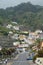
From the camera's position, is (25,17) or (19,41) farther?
(25,17)

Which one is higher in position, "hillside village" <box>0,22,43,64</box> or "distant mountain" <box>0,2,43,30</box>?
"distant mountain" <box>0,2,43,30</box>

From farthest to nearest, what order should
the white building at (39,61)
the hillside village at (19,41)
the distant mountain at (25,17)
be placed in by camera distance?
the distant mountain at (25,17) < the hillside village at (19,41) < the white building at (39,61)

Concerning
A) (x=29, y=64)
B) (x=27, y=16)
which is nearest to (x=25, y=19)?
(x=27, y=16)

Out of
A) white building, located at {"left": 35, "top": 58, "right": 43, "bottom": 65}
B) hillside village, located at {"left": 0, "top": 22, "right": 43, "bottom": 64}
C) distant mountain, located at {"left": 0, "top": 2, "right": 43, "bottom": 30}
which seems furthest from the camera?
distant mountain, located at {"left": 0, "top": 2, "right": 43, "bottom": 30}

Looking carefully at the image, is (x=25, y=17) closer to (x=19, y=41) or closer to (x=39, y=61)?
(x=19, y=41)

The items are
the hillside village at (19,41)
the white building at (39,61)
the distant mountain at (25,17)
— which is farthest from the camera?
the distant mountain at (25,17)

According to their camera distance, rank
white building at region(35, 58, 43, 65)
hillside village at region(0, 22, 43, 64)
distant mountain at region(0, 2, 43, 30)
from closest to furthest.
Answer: white building at region(35, 58, 43, 65)
hillside village at region(0, 22, 43, 64)
distant mountain at region(0, 2, 43, 30)

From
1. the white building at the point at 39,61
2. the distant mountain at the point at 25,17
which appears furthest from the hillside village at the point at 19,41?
the white building at the point at 39,61

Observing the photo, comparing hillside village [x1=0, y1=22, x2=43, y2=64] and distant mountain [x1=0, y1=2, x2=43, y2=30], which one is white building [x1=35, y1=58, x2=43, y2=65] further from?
distant mountain [x1=0, y1=2, x2=43, y2=30]

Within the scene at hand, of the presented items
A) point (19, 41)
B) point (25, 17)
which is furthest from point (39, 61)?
point (25, 17)

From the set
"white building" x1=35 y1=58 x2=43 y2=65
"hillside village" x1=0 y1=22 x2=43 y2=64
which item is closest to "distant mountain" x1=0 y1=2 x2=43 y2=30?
"hillside village" x1=0 y1=22 x2=43 y2=64

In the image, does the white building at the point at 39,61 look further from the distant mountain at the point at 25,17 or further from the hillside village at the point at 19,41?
the distant mountain at the point at 25,17
